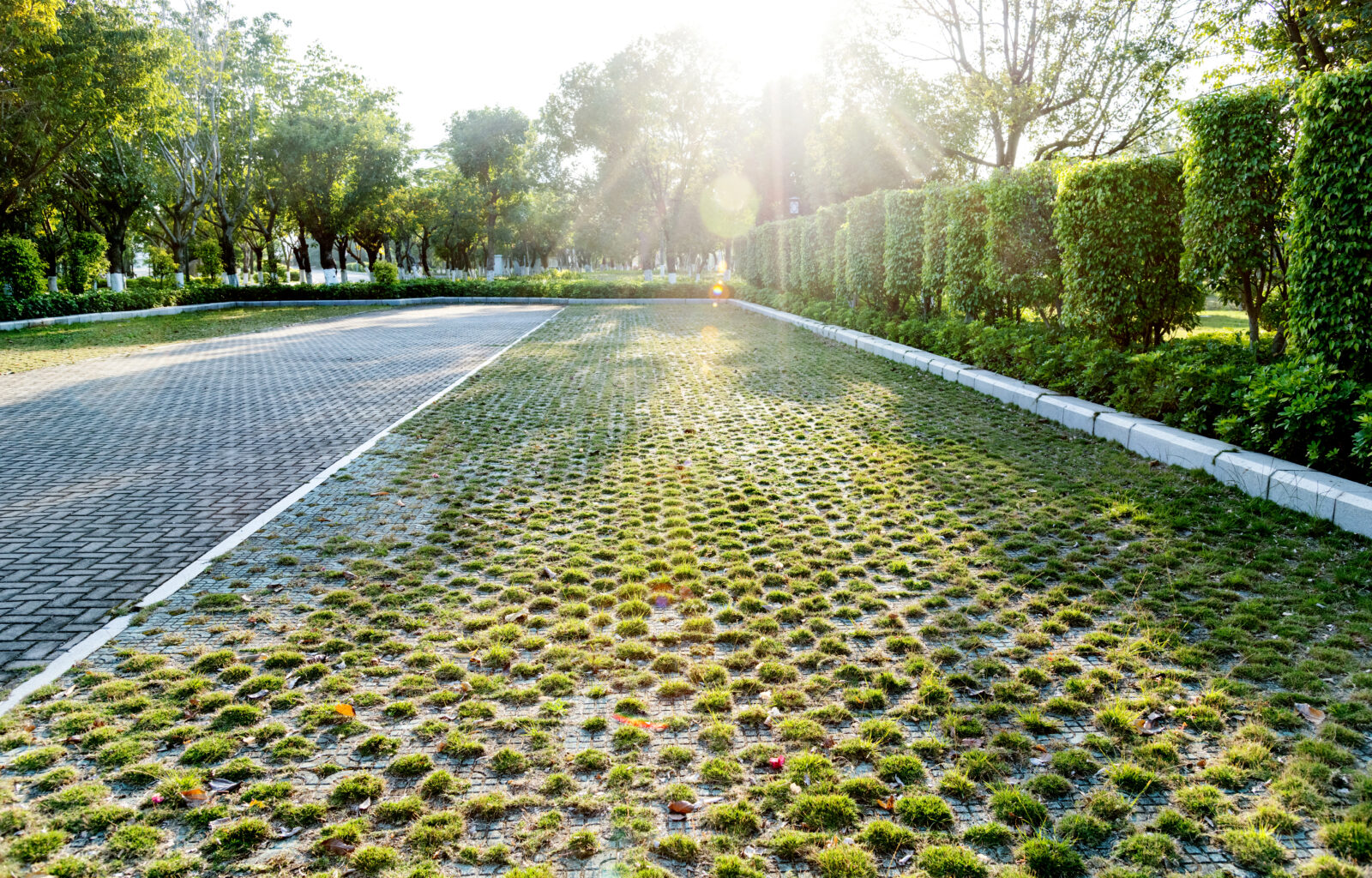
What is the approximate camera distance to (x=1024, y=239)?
11219 millimetres

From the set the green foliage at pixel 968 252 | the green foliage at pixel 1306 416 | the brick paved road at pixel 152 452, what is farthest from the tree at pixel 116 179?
the green foliage at pixel 1306 416

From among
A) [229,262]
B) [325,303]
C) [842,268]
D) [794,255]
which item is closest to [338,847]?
[842,268]

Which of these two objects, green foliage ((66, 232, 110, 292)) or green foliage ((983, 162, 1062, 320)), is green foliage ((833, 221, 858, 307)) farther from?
green foliage ((66, 232, 110, 292))

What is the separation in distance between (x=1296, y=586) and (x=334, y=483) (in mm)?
6711

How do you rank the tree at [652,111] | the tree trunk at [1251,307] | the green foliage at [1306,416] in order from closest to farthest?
the green foliage at [1306,416]
the tree trunk at [1251,307]
the tree at [652,111]

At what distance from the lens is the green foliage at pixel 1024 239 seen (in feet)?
35.6

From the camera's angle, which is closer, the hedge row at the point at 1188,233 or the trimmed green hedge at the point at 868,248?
the hedge row at the point at 1188,233

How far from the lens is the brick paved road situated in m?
4.73

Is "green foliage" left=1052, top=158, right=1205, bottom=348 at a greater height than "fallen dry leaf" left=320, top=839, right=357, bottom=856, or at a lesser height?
greater

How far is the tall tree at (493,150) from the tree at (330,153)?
1006cm

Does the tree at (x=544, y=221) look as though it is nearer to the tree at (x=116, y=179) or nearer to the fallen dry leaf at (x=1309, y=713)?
the tree at (x=116, y=179)

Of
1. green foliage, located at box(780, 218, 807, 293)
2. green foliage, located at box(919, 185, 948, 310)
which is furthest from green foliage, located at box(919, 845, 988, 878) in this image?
green foliage, located at box(780, 218, 807, 293)

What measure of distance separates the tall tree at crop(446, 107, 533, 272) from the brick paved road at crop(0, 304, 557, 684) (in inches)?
1595

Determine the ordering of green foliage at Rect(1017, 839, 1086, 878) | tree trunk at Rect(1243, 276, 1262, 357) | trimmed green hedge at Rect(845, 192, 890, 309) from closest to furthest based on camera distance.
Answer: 1. green foliage at Rect(1017, 839, 1086, 878)
2. tree trunk at Rect(1243, 276, 1262, 357)
3. trimmed green hedge at Rect(845, 192, 890, 309)
